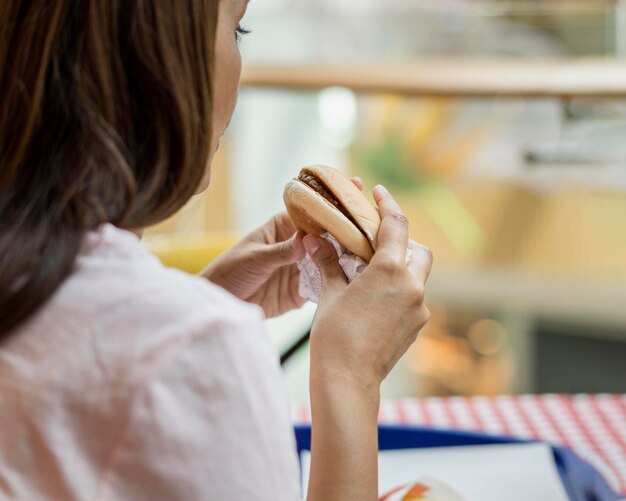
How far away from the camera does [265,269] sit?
0.92m

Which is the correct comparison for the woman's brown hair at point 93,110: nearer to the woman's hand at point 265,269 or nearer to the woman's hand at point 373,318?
the woman's hand at point 373,318

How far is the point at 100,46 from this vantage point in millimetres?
577

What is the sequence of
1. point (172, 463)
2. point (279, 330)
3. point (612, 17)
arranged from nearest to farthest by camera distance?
point (172, 463)
point (279, 330)
point (612, 17)

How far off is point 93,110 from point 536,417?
0.81 m

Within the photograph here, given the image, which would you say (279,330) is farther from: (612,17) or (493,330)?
(493,330)

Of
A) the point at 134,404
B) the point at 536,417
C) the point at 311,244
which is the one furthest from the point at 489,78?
the point at 134,404

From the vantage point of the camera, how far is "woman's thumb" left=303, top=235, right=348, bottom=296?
73 centimetres

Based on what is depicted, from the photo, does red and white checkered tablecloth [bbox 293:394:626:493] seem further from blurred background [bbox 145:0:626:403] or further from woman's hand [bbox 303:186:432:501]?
blurred background [bbox 145:0:626:403]

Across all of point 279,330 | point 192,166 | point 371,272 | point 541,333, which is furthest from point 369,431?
point 541,333

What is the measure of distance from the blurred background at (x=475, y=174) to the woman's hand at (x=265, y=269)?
115 cm

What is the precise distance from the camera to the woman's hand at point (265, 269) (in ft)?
2.98

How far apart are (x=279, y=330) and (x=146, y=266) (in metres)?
1.67

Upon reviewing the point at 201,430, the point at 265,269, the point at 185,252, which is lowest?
the point at 185,252

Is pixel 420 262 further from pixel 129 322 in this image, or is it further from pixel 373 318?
pixel 129 322
